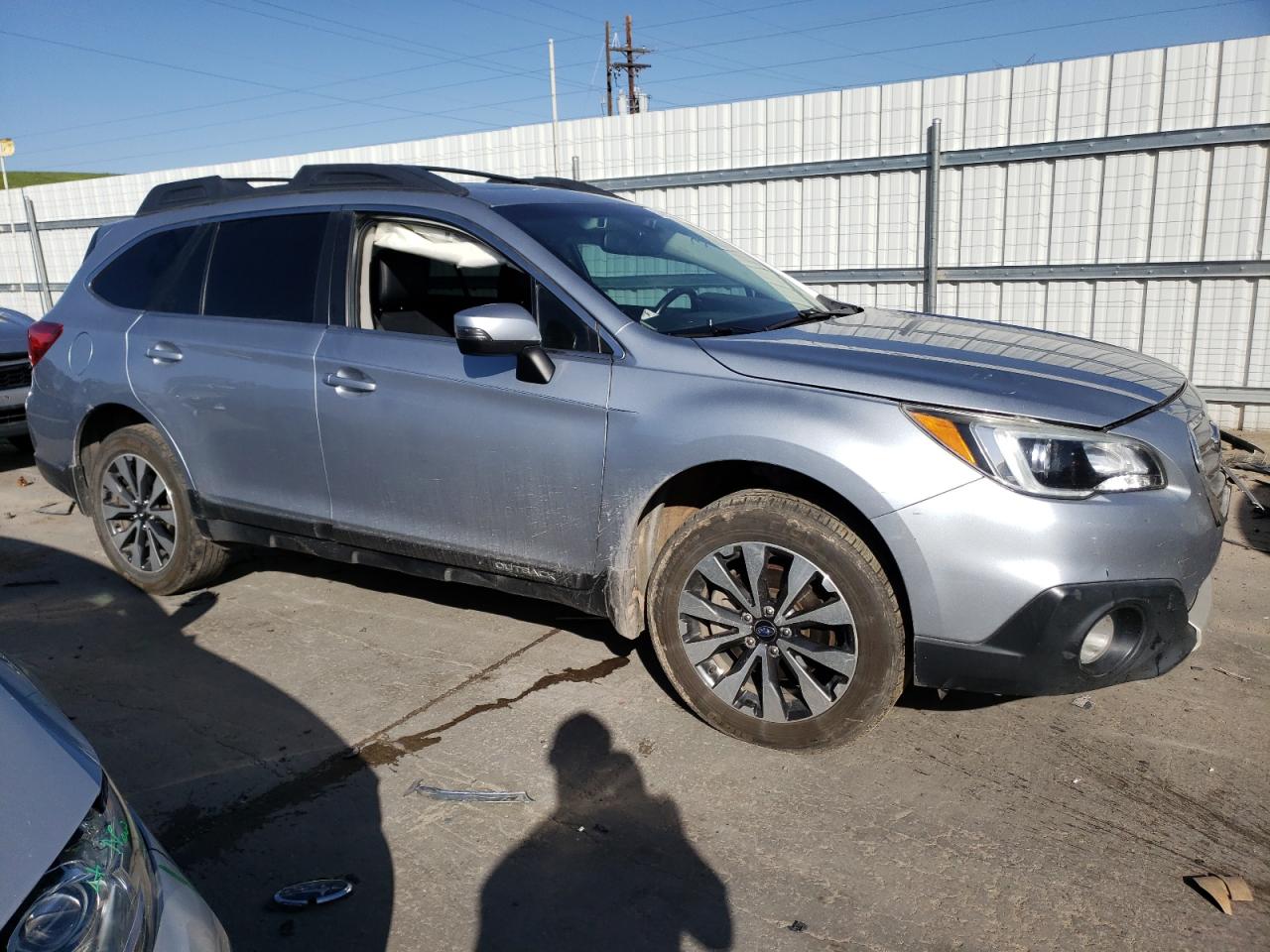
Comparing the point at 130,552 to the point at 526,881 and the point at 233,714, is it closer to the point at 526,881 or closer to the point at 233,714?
the point at 233,714

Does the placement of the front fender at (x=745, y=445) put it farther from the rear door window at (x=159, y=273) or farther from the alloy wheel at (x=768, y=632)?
the rear door window at (x=159, y=273)

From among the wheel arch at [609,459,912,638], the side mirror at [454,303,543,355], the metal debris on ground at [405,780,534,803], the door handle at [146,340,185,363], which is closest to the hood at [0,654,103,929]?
the metal debris on ground at [405,780,534,803]

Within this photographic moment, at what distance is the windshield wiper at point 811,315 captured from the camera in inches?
145

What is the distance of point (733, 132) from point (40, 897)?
896cm

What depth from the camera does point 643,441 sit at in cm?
324

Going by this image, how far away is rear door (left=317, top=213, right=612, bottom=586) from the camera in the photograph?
11.2ft

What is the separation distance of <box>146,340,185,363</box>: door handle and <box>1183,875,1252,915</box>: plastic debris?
167 inches

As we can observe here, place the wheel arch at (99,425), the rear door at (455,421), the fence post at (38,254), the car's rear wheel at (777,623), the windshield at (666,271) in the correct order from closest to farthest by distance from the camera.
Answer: the car's rear wheel at (777,623), the rear door at (455,421), the windshield at (666,271), the wheel arch at (99,425), the fence post at (38,254)

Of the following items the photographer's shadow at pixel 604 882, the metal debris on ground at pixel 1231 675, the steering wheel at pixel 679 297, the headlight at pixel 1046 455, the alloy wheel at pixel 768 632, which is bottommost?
the photographer's shadow at pixel 604 882

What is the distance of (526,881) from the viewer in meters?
2.63

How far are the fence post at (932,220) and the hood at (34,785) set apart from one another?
783 cm

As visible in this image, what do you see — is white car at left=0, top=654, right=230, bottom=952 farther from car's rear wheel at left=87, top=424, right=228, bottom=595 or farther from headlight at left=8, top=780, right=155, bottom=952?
car's rear wheel at left=87, top=424, right=228, bottom=595

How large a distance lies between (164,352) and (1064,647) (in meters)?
3.88

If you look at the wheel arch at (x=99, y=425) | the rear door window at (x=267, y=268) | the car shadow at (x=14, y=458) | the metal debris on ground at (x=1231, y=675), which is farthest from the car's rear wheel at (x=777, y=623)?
the car shadow at (x=14, y=458)
